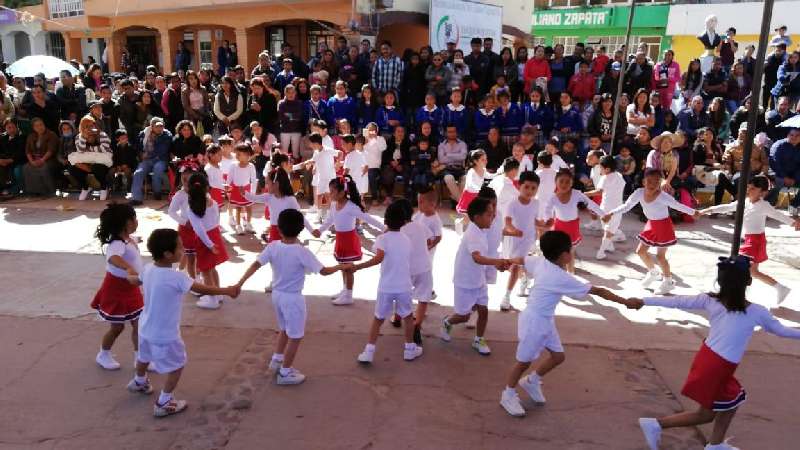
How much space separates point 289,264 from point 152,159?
6610 mm

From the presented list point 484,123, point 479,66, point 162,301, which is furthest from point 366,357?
point 479,66

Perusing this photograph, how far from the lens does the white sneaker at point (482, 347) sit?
16.2 ft

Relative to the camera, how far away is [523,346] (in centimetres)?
402

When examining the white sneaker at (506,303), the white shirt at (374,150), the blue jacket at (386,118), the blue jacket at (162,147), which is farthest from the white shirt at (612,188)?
the blue jacket at (162,147)

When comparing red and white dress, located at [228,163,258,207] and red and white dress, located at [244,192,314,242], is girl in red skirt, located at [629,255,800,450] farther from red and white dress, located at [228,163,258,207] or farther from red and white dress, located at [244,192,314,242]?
red and white dress, located at [228,163,258,207]

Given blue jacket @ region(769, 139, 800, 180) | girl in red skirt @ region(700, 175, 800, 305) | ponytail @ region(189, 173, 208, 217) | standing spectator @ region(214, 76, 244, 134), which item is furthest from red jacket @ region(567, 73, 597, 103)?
ponytail @ region(189, 173, 208, 217)

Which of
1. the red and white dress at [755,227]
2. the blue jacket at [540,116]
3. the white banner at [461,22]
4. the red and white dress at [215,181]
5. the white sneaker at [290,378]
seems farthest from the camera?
the white banner at [461,22]

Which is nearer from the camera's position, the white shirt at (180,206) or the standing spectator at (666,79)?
the white shirt at (180,206)

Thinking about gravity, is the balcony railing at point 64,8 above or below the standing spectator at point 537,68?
above

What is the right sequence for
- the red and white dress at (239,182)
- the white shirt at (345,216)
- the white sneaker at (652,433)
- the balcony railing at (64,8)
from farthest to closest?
the balcony railing at (64,8), the red and white dress at (239,182), the white shirt at (345,216), the white sneaker at (652,433)

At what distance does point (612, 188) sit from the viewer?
7.44 metres

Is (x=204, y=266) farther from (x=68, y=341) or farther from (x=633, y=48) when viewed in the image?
(x=633, y=48)

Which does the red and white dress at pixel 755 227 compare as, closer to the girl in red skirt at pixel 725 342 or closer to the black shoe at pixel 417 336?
the girl in red skirt at pixel 725 342

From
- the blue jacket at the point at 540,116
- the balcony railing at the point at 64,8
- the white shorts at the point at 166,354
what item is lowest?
the white shorts at the point at 166,354
